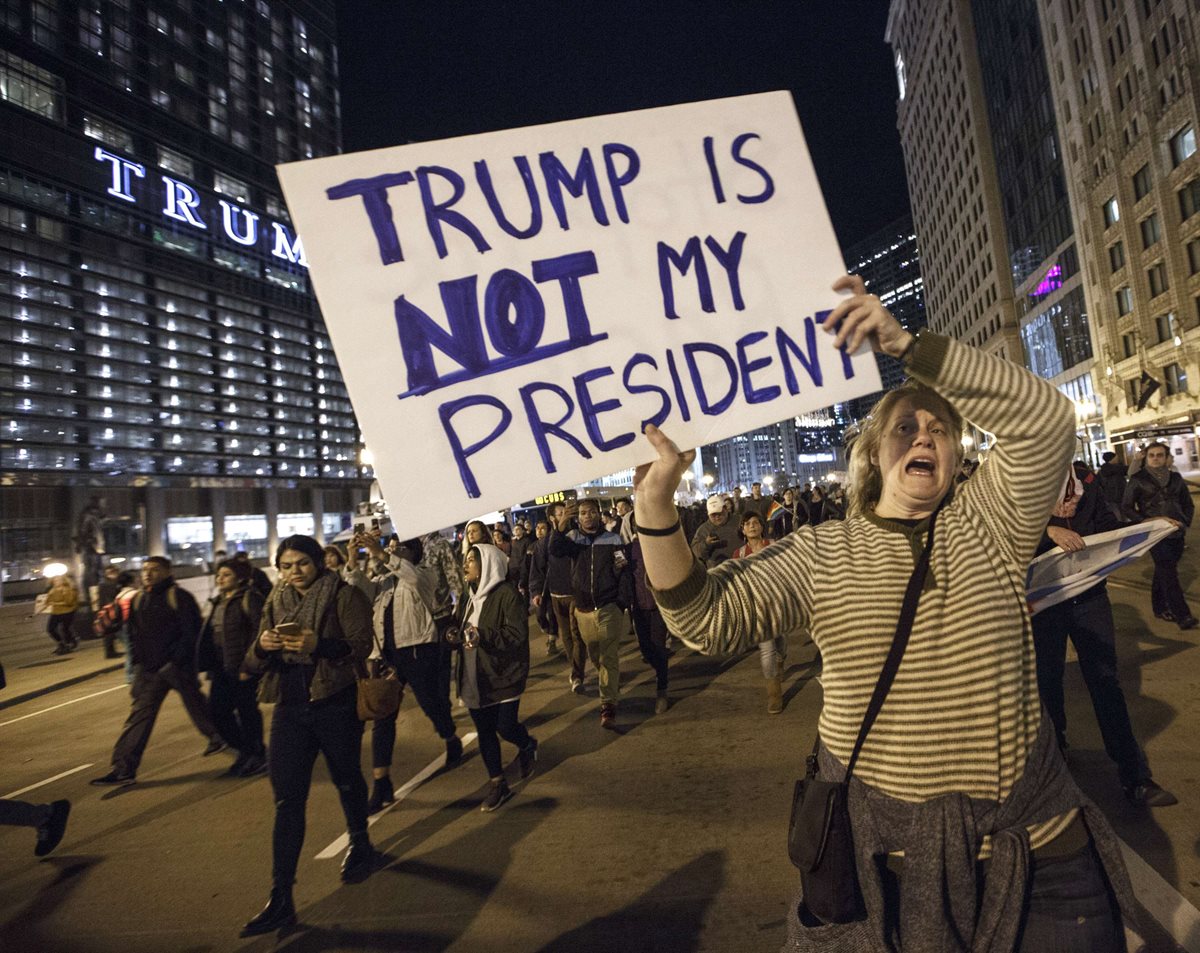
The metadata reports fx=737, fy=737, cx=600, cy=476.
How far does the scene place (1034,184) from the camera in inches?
2157

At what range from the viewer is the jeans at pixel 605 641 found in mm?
6566

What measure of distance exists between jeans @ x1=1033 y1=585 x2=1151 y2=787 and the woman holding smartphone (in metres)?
3.78

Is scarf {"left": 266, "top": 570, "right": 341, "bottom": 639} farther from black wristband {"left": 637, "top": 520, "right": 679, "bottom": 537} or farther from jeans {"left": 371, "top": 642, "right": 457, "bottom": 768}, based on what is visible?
black wristband {"left": 637, "top": 520, "right": 679, "bottom": 537}

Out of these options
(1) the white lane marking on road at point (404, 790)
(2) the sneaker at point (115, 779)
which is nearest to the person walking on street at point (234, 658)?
(2) the sneaker at point (115, 779)

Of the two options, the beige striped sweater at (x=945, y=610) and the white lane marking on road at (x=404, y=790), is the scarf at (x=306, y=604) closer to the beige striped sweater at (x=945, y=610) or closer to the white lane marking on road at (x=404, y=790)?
the white lane marking on road at (x=404, y=790)

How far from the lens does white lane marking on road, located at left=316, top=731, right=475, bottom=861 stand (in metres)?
4.53

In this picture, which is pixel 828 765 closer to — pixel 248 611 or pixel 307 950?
pixel 307 950

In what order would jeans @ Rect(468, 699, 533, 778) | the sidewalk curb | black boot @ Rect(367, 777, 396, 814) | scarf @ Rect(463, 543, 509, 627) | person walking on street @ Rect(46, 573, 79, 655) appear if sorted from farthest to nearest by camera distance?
person walking on street @ Rect(46, 573, 79, 655) → the sidewalk curb → scarf @ Rect(463, 543, 509, 627) → black boot @ Rect(367, 777, 396, 814) → jeans @ Rect(468, 699, 533, 778)

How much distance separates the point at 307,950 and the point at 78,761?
5.57 m

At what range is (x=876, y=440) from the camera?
6.61 ft

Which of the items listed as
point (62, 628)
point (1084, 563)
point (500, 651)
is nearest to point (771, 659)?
point (500, 651)

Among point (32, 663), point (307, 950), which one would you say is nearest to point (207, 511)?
point (32, 663)

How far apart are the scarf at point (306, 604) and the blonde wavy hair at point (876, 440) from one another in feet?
10.4

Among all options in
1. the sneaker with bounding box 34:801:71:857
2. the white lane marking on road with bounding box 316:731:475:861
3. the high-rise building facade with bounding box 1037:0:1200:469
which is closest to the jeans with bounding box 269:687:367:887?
the white lane marking on road with bounding box 316:731:475:861
